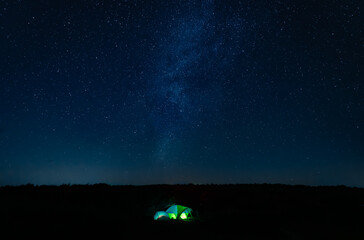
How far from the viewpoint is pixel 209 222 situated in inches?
595

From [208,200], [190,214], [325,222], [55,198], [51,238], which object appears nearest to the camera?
[51,238]

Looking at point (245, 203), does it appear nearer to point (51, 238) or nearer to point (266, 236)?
point (266, 236)

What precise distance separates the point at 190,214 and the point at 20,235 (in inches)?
419

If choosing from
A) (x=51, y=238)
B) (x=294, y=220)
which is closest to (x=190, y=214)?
(x=294, y=220)

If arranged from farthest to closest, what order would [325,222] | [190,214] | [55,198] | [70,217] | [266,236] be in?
1. [55,198]
2. [190,214]
3. [325,222]
4. [70,217]
5. [266,236]

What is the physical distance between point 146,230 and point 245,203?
18.1 m

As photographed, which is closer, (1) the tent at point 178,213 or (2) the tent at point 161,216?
(2) the tent at point 161,216

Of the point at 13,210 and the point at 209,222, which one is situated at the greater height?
the point at 13,210

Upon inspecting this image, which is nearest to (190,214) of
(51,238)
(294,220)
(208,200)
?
(294,220)

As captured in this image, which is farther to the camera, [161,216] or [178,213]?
[178,213]

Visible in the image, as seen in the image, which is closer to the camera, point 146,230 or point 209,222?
point 146,230

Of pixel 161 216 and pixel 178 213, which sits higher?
pixel 178 213

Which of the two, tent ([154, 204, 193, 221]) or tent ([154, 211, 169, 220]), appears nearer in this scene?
tent ([154, 211, 169, 220])

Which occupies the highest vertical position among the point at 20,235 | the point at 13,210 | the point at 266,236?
the point at 13,210
